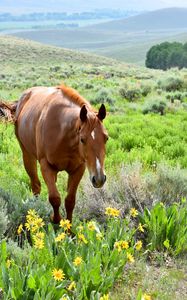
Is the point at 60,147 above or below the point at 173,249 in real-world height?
above

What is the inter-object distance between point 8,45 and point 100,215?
7113 centimetres

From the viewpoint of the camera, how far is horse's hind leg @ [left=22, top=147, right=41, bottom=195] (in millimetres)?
6984

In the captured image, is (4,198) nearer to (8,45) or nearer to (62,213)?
(62,213)

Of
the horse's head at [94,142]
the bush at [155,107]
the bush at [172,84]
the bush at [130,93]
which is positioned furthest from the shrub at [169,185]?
the bush at [172,84]

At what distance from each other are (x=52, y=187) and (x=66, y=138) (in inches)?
24.2

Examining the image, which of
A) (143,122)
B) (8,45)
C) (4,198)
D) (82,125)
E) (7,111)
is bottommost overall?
(8,45)

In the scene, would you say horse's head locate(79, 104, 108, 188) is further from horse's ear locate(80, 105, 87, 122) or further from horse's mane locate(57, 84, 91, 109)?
horse's mane locate(57, 84, 91, 109)

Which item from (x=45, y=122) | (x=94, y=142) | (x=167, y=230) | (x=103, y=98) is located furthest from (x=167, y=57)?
(x=94, y=142)

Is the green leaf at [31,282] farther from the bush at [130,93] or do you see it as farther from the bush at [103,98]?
the bush at [130,93]

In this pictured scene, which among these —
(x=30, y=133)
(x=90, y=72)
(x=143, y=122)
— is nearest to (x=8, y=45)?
(x=90, y=72)

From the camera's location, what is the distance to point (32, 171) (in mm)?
7109

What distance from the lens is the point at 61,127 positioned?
550cm

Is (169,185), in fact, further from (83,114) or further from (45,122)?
(83,114)

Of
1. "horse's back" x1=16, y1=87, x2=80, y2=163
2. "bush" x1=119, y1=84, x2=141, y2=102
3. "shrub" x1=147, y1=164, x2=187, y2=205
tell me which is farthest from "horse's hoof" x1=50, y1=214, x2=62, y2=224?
"bush" x1=119, y1=84, x2=141, y2=102
